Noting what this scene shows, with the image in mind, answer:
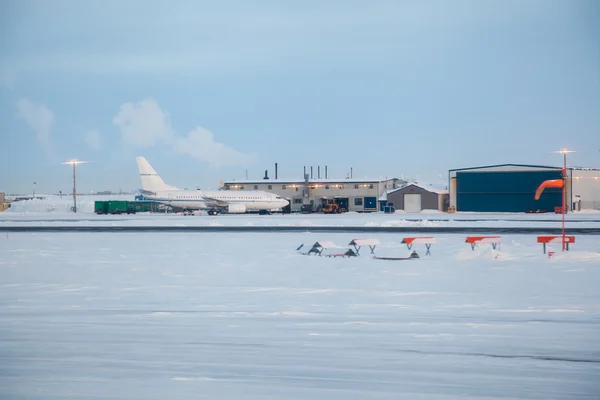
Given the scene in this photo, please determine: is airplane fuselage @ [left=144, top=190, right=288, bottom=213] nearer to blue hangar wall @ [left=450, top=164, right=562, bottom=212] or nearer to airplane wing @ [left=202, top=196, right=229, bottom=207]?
airplane wing @ [left=202, top=196, right=229, bottom=207]

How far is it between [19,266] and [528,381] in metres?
18.1

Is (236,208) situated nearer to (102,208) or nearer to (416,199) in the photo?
(102,208)

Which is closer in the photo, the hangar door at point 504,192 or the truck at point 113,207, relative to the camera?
the hangar door at point 504,192

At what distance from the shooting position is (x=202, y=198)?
7138 cm

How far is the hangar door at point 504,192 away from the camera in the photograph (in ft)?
229

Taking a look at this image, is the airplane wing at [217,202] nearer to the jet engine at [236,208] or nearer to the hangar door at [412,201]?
the jet engine at [236,208]

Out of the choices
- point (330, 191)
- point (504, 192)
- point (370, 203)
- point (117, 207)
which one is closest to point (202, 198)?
point (117, 207)

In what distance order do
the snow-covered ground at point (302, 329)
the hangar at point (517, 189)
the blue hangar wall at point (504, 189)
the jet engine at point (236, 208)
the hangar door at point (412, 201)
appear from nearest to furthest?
the snow-covered ground at point (302, 329) → the blue hangar wall at point (504, 189) → the hangar at point (517, 189) → the jet engine at point (236, 208) → the hangar door at point (412, 201)

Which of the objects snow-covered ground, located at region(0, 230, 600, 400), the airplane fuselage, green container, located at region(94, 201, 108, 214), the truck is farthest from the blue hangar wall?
snow-covered ground, located at region(0, 230, 600, 400)

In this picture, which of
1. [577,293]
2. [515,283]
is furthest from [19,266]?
[577,293]

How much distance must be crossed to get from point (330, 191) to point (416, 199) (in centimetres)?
1323

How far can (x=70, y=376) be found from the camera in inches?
311

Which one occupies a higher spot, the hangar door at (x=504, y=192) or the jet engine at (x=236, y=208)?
the hangar door at (x=504, y=192)

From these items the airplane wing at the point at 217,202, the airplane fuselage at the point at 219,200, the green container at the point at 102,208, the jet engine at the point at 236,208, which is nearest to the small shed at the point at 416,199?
the airplane fuselage at the point at 219,200
